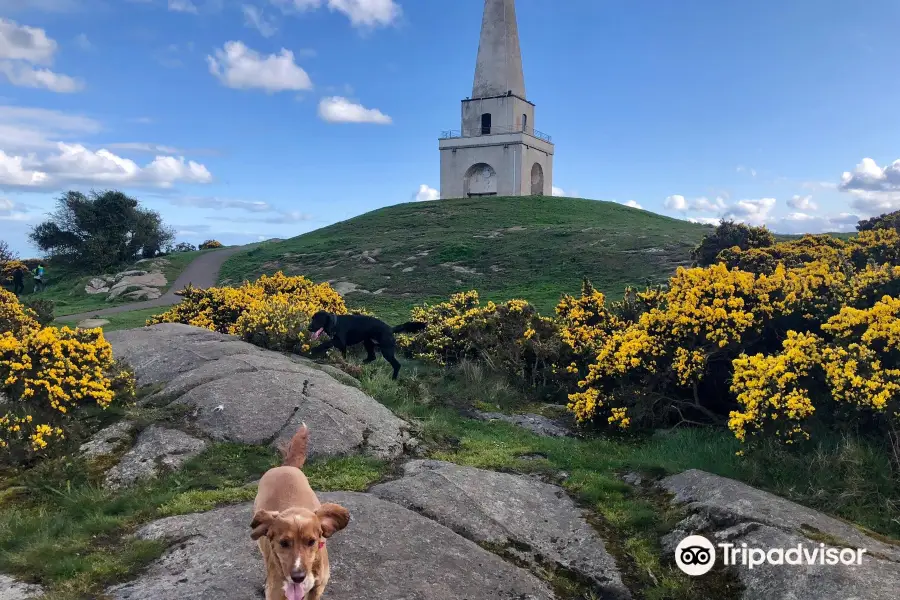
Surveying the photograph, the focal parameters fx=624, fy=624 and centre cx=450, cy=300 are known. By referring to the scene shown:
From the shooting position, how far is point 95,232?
42.6 m

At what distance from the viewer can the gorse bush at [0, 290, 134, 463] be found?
693 cm

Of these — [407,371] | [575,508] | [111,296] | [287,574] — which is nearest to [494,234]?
[111,296]

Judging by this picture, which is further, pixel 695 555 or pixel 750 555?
pixel 695 555

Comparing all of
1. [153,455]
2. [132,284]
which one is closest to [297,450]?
[153,455]

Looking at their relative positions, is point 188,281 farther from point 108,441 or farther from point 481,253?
point 108,441

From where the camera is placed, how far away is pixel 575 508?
640cm

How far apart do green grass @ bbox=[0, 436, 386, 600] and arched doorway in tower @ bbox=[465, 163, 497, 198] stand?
49.0 meters

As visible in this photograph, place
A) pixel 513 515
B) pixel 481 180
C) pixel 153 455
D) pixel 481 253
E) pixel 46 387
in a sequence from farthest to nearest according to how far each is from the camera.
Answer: pixel 481 180, pixel 481 253, pixel 46 387, pixel 153 455, pixel 513 515

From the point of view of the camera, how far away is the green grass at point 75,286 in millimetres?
29438

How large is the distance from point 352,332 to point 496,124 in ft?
145

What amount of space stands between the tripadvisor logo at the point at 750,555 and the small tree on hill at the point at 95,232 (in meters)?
43.4

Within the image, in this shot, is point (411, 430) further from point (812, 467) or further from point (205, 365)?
point (812, 467)

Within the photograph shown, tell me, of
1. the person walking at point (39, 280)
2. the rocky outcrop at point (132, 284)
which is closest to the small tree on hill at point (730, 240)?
the rocky outcrop at point (132, 284)

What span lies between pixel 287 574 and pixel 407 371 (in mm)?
9738
